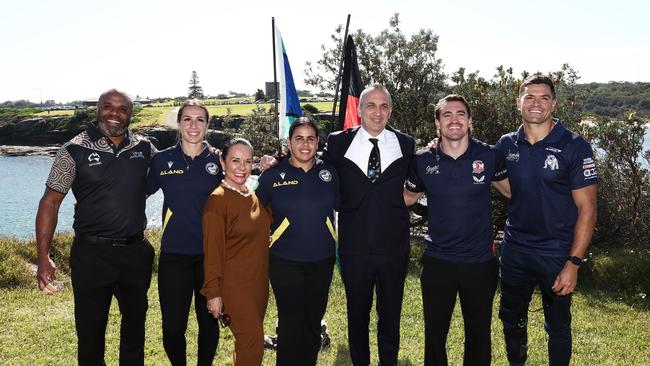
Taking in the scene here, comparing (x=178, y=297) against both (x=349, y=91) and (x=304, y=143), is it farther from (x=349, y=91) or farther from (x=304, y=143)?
(x=349, y=91)

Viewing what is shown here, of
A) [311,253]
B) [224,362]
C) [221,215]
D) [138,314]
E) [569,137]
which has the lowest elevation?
[224,362]

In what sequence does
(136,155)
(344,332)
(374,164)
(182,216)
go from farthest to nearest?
(344,332) < (374,164) < (136,155) < (182,216)

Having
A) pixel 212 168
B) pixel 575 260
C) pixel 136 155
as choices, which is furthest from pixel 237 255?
pixel 575 260

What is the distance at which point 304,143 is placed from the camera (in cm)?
466

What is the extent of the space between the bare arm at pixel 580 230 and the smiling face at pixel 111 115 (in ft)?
14.0

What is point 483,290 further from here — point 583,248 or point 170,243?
point 170,243

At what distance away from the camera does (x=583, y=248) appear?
14.9 feet

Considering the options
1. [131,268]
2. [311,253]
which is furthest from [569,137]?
[131,268]

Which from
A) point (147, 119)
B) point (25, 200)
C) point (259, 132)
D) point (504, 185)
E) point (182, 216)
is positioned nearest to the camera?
point (182, 216)

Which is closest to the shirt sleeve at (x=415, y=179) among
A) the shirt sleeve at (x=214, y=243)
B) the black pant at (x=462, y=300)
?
the black pant at (x=462, y=300)

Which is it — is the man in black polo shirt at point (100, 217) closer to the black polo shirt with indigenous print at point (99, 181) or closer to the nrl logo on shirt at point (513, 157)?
the black polo shirt with indigenous print at point (99, 181)

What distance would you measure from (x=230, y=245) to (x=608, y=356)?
16.2ft

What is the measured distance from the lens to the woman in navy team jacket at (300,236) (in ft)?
15.1

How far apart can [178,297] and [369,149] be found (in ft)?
7.66
